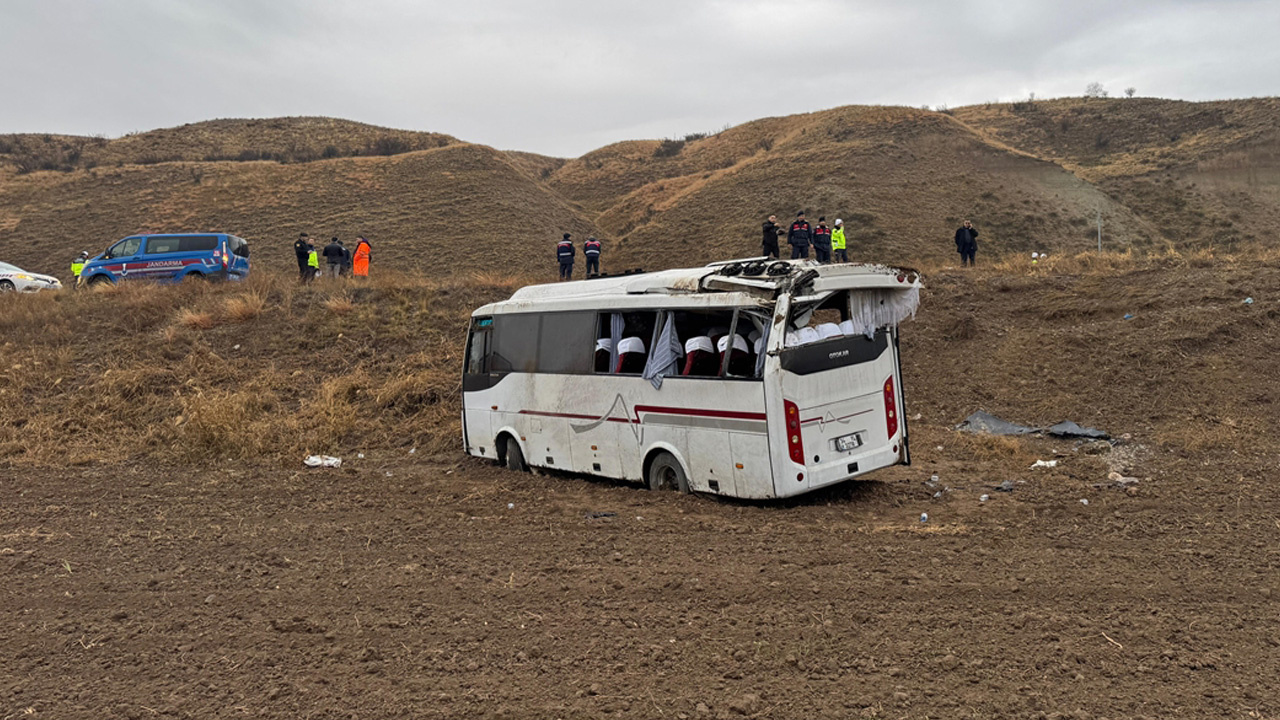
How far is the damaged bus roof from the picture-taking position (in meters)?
8.19

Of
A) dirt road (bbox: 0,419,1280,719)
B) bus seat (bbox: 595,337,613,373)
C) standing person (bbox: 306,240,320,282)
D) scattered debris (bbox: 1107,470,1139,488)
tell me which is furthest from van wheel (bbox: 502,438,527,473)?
standing person (bbox: 306,240,320,282)

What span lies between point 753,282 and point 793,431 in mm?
1530

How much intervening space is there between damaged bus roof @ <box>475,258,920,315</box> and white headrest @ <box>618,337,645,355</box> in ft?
1.58

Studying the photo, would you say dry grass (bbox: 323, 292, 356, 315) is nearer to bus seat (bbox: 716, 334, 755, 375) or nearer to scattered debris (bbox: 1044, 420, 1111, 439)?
bus seat (bbox: 716, 334, 755, 375)

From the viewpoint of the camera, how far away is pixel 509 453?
11477 millimetres

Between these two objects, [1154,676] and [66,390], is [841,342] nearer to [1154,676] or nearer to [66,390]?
[1154,676]

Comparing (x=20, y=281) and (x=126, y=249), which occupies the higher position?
(x=126, y=249)

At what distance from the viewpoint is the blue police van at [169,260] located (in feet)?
77.9

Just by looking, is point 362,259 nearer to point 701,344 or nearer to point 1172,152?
point 701,344

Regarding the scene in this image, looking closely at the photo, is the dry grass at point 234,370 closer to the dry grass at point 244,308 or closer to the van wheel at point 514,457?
the dry grass at point 244,308

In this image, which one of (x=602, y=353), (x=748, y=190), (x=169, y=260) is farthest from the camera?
(x=748, y=190)

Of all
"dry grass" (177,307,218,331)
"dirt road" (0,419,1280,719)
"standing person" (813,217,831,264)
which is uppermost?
"standing person" (813,217,831,264)

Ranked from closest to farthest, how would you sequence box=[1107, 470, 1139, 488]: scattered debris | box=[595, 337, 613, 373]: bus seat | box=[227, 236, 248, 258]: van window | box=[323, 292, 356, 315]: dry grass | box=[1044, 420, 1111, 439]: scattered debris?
box=[1107, 470, 1139, 488]: scattered debris → box=[595, 337, 613, 373]: bus seat → box=[1044, 420, 1111, 439]: scattered debris → box=[323, 292, 356, 315]: dry grass → box=[227, 236, 248, 258]: van window

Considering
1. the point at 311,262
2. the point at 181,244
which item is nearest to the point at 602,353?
the point at 311,262
